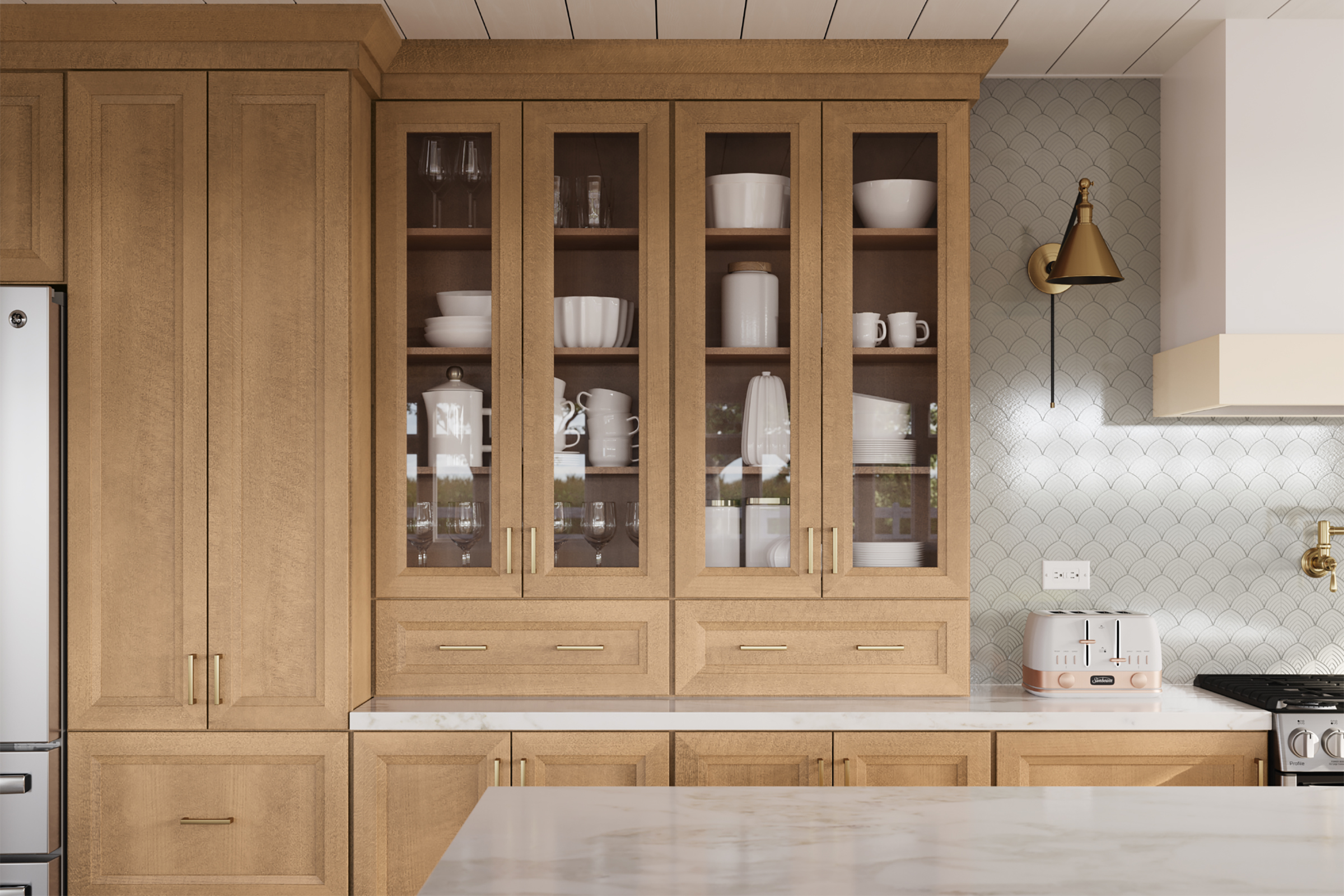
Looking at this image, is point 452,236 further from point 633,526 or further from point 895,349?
point 895,349

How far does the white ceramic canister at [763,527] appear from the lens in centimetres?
227

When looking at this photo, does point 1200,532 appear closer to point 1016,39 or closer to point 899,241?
point 899,241

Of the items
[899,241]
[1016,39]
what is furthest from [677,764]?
[1016,39]

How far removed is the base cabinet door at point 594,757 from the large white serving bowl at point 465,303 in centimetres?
100

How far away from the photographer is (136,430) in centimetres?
211

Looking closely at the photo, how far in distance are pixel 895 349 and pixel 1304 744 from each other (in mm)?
1256

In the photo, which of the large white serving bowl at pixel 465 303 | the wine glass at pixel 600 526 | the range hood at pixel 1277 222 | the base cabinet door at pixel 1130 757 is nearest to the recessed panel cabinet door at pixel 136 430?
the large white serving bowl at pixel 465 303

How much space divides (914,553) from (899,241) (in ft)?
2.50

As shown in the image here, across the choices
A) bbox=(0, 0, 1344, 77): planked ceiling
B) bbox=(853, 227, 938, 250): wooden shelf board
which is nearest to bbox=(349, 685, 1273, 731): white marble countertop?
bbox=(853, 227, 938, 250): wooden shelf board

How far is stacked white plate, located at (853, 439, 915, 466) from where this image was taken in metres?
2.27

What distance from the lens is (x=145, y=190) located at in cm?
212

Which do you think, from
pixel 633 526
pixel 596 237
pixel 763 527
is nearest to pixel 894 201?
pixel 596 237

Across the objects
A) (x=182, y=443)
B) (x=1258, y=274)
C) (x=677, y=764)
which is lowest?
(x=677, y=764)

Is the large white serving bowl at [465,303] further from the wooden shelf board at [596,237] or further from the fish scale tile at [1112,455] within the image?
the fish scale tile at [1112,455]
